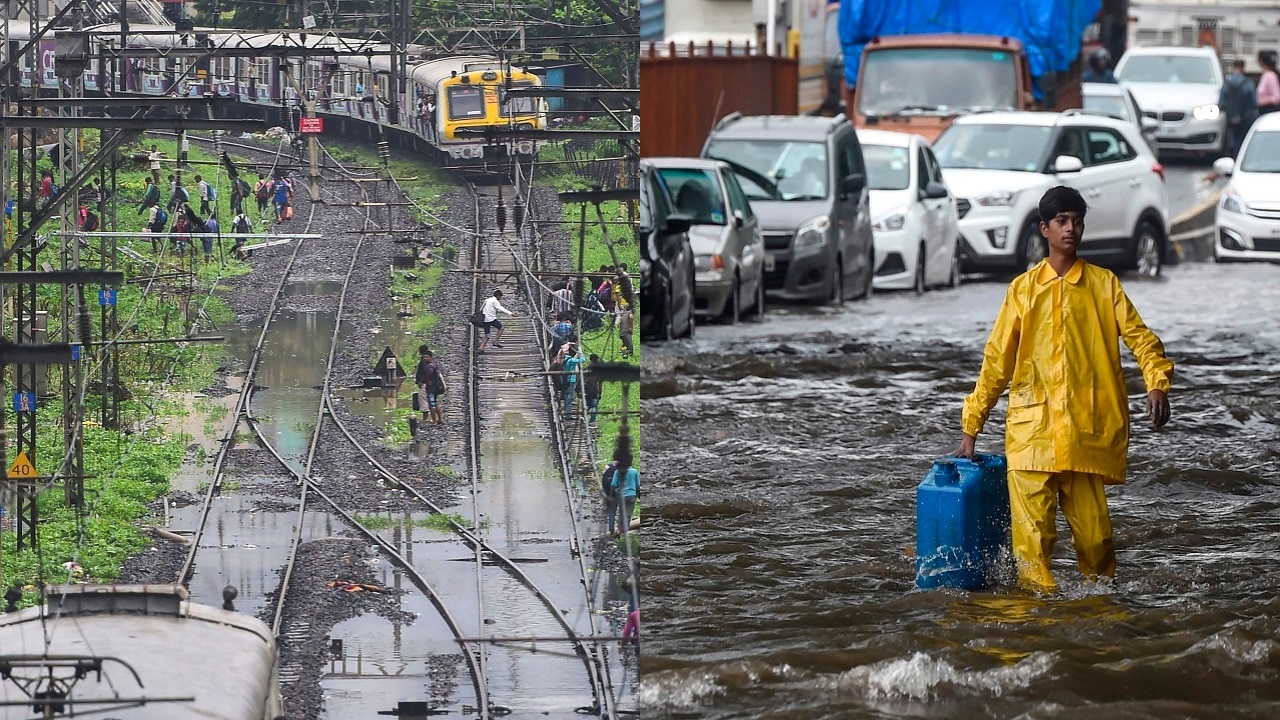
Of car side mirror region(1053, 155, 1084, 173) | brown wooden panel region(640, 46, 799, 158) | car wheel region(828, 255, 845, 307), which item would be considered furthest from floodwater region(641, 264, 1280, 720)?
brown wooden panel region(640, 46, 799, 158)

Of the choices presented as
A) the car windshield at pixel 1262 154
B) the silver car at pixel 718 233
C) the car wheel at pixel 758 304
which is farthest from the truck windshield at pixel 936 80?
the silver car at pixel 718 233

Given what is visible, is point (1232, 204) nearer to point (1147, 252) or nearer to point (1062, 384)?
point (1147, 252)

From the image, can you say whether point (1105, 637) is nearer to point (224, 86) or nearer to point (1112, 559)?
point (1112, 559)

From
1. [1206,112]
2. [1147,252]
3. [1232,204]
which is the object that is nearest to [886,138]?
[1147,252]

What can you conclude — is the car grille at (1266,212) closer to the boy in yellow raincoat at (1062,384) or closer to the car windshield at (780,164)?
the car windshield at (780,164)

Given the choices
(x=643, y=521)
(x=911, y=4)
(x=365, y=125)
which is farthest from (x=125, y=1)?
(x=911, y=4)

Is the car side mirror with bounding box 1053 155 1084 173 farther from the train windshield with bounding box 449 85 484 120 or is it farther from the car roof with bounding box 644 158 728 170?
the train windshield with bounding box 449 85 484 120
